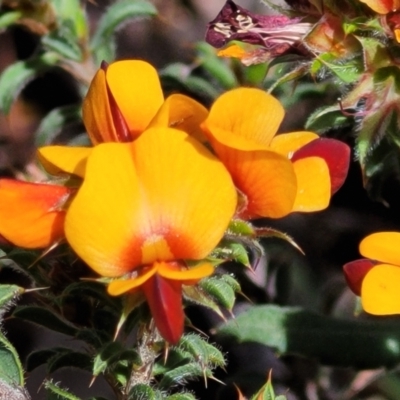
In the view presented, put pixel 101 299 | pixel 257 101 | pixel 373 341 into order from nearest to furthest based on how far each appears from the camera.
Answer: pixel 257 101 → pixel 101 299 → pixel 373 341

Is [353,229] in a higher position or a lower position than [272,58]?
lower

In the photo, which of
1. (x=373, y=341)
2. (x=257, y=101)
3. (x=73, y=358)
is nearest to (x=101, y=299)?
(x=73, y=358)

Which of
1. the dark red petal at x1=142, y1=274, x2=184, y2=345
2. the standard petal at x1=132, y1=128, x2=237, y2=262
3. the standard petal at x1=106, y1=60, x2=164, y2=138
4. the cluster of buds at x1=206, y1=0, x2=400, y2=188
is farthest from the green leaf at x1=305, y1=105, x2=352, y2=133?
the dark red petal at x1=142, y1=274, x2=184, y2=345

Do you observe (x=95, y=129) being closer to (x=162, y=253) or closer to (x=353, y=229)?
(x=162, y=253)

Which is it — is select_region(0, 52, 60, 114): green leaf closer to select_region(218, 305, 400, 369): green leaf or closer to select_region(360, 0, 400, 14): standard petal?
select_region(218, 305, 400, 369): green leaf

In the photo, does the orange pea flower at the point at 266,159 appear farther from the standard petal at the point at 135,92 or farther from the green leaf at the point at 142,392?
the green leaf at the point at 142,392

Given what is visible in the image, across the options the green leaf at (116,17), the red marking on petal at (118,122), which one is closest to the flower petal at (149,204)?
the red marking on petal at (118,122)

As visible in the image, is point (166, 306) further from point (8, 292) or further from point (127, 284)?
point (8, 292)
